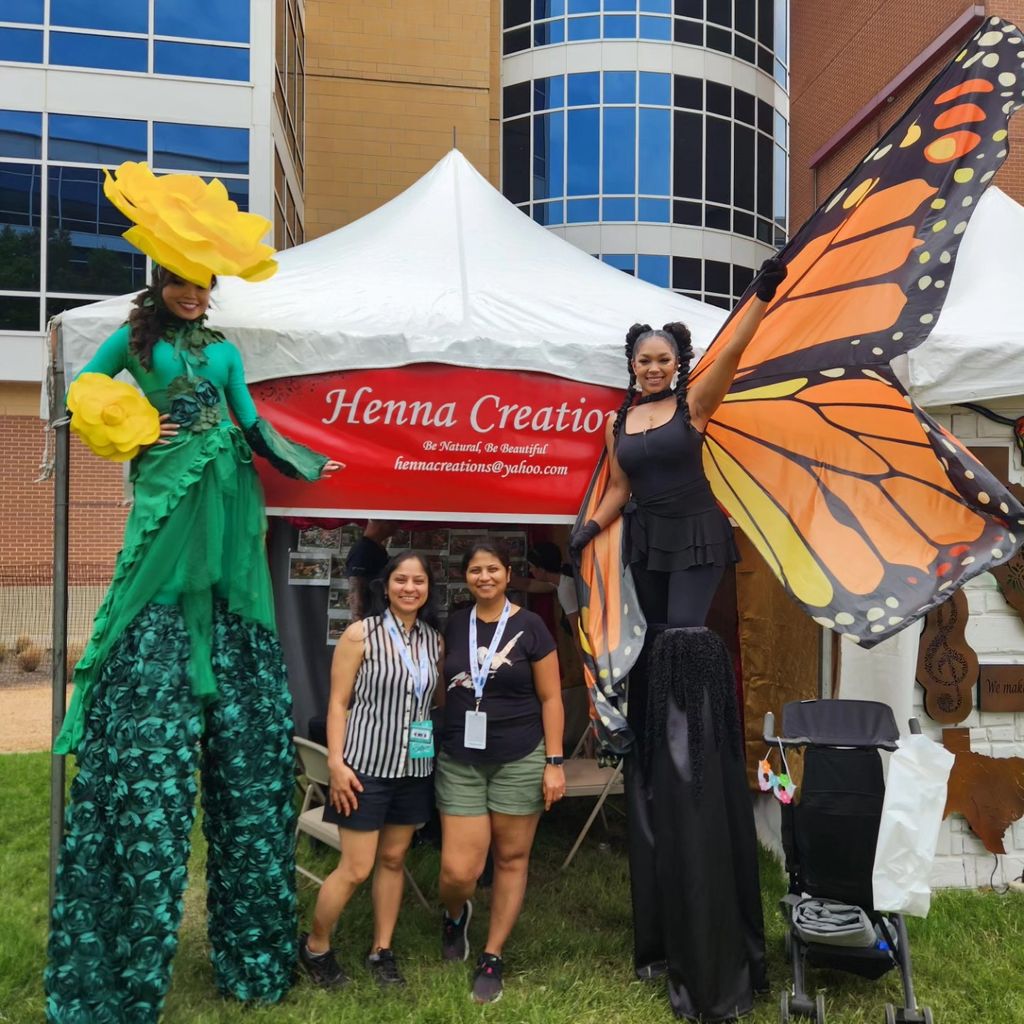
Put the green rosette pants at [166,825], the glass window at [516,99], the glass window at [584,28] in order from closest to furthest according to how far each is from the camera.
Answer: the green rosette pants at [166,825] < the glass window at [584,28] < the glass window at [516,99]

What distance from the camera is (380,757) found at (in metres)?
3.34

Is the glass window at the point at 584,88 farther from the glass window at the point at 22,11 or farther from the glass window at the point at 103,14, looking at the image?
the glass window at the point at 22,11

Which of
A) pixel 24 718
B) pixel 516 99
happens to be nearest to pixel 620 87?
pixel 516 99

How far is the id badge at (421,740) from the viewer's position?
3.36 metres

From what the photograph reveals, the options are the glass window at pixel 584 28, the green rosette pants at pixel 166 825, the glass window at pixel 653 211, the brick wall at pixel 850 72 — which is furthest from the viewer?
the glass window at pixel 584 28

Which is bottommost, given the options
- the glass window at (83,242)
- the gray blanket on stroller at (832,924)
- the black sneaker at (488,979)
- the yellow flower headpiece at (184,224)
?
the black sneaker at (488,979)

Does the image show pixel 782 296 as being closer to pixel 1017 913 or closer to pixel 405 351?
pixel 405 351

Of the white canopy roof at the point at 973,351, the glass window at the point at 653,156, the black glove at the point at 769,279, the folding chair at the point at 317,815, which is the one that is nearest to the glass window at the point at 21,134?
the glass window at the point at 653,156

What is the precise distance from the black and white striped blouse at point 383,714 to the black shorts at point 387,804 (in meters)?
0.04

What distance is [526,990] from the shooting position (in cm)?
346

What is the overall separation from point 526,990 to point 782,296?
8.82 ft

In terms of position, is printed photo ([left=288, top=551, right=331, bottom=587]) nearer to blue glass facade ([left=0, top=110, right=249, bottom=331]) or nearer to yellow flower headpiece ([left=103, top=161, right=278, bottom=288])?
yellow flower headpiece ([left=103, top=161, right=278, bottom=288])

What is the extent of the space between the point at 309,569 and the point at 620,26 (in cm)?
1938

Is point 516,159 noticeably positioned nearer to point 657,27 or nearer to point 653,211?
point 653,211
